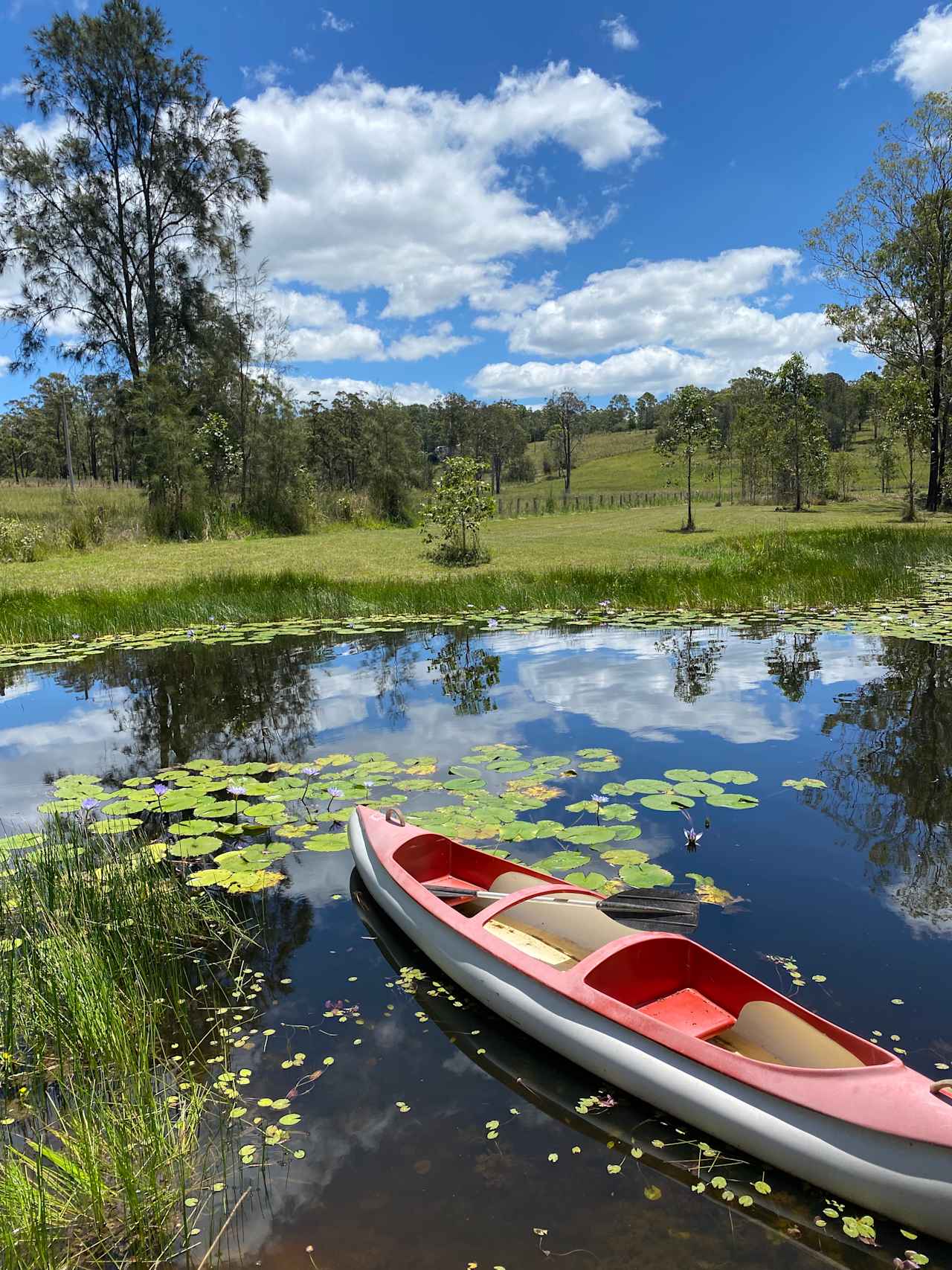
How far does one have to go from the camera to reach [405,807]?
209 inches

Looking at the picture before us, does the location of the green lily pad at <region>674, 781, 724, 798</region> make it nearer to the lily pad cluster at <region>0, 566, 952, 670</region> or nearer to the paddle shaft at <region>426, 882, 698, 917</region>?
the paddle shaft at <region>426, 882, 698, 917</region>

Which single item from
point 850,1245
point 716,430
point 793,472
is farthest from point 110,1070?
point 793,472

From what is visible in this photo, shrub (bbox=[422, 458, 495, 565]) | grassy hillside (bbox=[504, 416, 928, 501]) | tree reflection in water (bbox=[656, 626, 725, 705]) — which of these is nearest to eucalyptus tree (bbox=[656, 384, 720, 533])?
shrub (bbox=[422, 458, 495, 565])

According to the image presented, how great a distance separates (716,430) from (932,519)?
8066mm

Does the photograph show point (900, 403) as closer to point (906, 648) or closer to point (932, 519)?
point (932, 519)

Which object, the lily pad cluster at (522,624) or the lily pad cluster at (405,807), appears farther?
the lily pad cluster at (522,624)

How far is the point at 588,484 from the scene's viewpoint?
87312 mm

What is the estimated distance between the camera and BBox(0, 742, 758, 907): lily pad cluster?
4473 mm

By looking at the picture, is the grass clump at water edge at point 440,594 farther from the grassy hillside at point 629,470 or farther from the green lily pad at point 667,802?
the grassy hillside at point 629,470

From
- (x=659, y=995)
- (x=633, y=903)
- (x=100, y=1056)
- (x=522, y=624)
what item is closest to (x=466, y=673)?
(x=522, y=624)

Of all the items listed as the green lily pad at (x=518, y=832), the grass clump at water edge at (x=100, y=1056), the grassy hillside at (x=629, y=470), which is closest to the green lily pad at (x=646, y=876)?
the green lily pad at (x=518, y=832)

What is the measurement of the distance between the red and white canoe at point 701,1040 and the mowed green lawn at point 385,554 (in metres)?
11.1

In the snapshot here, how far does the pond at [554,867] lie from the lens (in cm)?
230

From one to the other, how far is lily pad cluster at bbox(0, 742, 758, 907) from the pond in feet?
0.11
